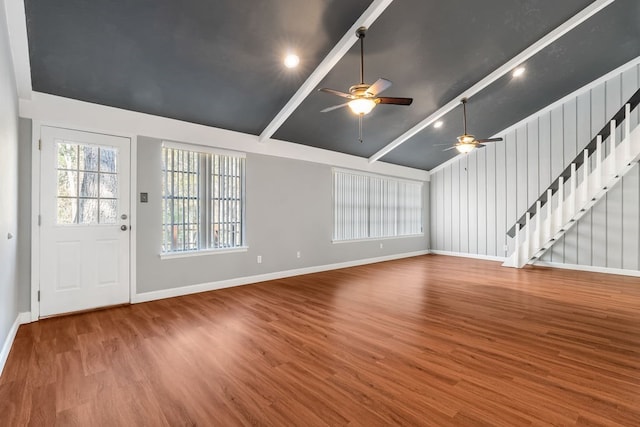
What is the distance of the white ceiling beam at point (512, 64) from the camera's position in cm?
414

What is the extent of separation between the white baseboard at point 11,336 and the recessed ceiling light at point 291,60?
3.93 meters

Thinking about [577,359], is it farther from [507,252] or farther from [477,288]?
[507,252]

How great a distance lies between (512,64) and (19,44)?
244 inches

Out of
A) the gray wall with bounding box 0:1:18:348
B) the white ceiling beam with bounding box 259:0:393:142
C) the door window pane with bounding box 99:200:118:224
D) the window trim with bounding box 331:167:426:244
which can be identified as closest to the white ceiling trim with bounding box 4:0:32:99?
the gray wall with bounding box 0:1:18:348

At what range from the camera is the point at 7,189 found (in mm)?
2660

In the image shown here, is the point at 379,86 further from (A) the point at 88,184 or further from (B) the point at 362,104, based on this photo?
(A) the point at 88,184

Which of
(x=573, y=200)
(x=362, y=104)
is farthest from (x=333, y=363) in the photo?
(x=573, y=200)

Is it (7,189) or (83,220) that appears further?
(83,220)

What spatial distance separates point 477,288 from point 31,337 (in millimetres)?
5744

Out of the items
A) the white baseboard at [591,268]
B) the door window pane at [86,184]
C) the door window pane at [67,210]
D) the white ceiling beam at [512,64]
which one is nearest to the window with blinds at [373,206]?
the white ceiling beam at [512,64]

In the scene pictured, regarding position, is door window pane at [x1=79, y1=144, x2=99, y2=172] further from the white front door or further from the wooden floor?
the wooden floor

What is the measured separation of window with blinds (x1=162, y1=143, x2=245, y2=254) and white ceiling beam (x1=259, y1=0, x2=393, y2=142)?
84 cm

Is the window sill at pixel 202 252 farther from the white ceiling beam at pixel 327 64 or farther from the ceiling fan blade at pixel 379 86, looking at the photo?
the ceiling fan blade at pixel 379 86

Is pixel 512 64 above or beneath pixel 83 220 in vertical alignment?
above
